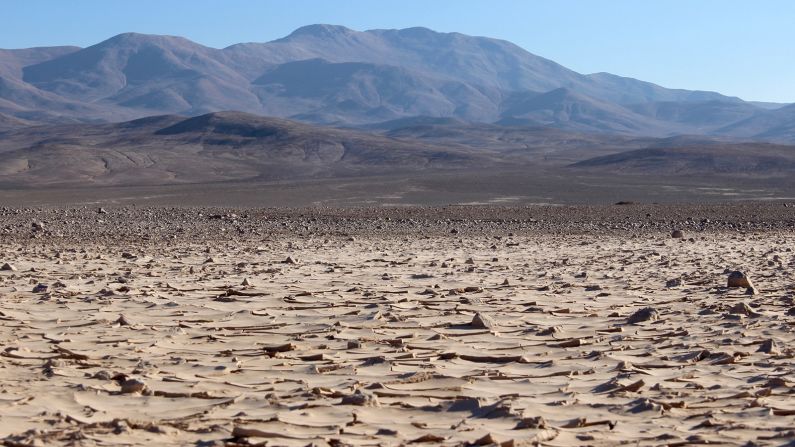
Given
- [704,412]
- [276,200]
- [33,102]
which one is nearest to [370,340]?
[704,412]

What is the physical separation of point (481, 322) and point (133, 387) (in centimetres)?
246

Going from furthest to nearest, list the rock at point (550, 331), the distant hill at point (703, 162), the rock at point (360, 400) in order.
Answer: the distant hill at point (703, 162)
the rock at point (550, 331)
the rock at point (360, 400)

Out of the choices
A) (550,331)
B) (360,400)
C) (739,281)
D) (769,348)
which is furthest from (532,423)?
(739,281)

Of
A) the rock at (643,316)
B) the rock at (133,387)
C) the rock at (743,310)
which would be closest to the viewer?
the rock at (133,387)

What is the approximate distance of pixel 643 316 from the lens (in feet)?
22.8

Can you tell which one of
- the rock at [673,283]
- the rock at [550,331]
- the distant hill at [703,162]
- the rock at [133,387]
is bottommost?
the rock at [133,387]

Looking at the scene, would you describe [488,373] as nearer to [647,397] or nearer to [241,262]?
[647,397]

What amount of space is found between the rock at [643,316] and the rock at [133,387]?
3268 millimetres

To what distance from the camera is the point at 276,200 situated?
30.3m

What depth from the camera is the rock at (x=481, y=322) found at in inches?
263

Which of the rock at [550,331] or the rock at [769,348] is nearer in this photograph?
the rock at [769,348]

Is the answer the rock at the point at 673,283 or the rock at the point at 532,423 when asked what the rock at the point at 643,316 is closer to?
the rock at the point at 673,283

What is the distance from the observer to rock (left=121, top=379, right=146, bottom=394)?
16.0 ft

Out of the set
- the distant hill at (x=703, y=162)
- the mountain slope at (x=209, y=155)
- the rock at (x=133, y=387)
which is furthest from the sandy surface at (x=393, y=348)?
the distant hill at (x=703, y=162)
